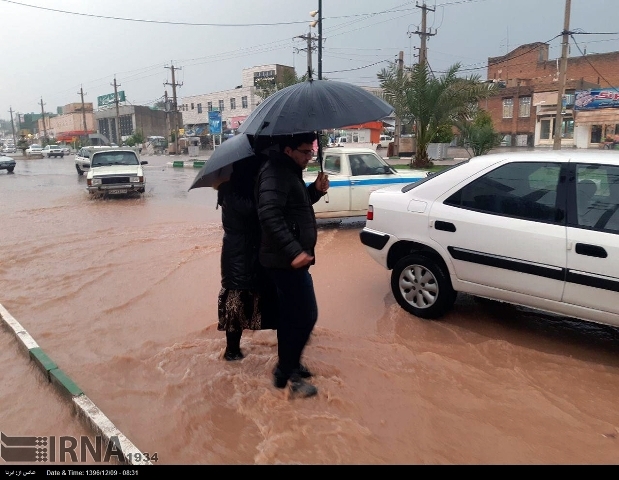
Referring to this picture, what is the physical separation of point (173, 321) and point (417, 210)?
2.71m

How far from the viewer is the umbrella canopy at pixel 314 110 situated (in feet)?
10.3

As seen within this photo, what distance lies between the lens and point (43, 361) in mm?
4176

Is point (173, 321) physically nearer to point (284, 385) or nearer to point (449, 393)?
point (284, 385)

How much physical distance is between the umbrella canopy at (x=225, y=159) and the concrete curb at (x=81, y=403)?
1.67 m

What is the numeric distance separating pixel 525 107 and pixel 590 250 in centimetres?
4796

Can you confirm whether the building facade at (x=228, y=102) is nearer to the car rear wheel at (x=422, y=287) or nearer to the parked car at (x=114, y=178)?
the parked car at (x=114, y=178)

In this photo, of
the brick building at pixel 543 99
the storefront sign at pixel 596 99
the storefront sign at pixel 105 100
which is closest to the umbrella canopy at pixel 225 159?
the brick building at pixel 543 99

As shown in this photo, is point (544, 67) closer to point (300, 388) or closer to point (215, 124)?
point (215, 124)

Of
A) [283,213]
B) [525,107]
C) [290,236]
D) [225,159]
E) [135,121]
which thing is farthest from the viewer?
[135,121]

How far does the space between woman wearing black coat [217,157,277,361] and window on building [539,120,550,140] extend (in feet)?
150

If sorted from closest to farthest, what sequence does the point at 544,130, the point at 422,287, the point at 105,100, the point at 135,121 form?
the point at 422,287 < the point at 544,130 < the point at 135,121 < the point at 105,100

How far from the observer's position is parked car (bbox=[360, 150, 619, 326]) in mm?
3914

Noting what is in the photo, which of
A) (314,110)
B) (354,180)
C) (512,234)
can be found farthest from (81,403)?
(354,180)

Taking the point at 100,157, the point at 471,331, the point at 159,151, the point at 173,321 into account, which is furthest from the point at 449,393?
the point at 159,151
